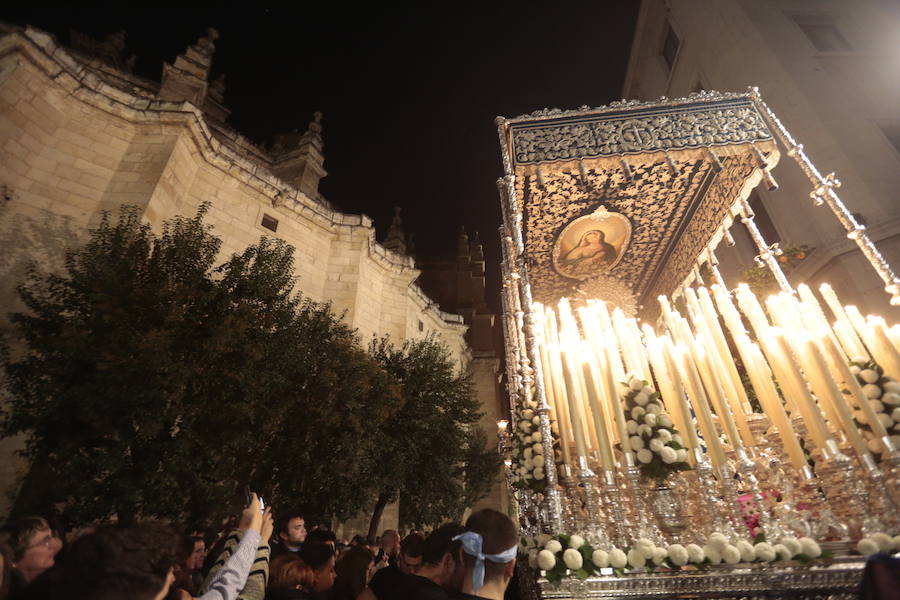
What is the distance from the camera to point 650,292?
27.8 ft

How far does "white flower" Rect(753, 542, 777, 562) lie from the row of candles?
0.69 metres

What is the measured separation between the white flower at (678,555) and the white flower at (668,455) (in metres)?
0.67

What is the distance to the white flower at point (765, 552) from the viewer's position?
2.95m

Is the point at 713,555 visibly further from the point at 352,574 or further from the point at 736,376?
the point at 352,574

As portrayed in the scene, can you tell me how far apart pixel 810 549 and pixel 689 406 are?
5.78 ft

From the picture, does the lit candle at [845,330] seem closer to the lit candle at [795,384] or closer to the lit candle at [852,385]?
the lit candle at [852,385]

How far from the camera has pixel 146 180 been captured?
11.7 m

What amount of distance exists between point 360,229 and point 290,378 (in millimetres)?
9226

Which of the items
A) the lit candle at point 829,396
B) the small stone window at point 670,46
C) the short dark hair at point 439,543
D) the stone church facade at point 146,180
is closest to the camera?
the short dark hair at point 439,543

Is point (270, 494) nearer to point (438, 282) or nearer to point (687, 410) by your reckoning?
point (687, 410)

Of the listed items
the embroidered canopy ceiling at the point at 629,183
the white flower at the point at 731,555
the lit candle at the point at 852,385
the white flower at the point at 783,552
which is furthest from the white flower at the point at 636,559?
the embroidered canopy ceiling at the point at 629,183

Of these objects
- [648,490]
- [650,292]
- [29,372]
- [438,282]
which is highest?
[438,282]

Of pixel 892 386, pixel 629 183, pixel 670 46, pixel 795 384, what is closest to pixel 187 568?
pixel 795 384

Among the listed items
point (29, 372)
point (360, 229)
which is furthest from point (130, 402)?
point (360, 229)
